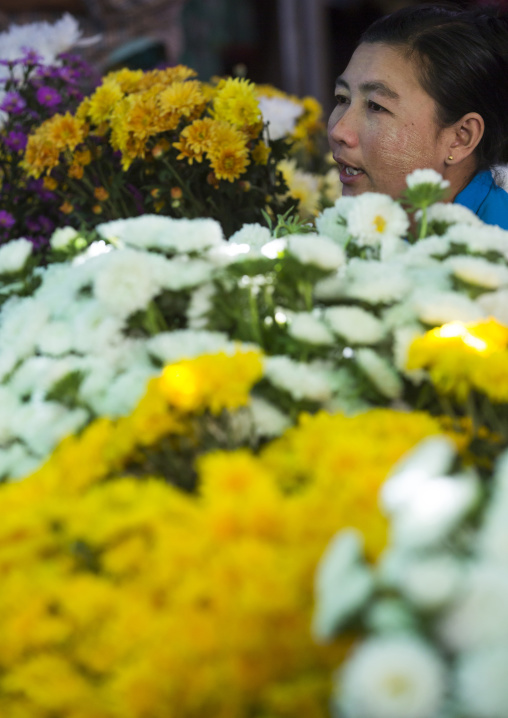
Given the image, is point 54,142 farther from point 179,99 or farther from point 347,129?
point 347,129

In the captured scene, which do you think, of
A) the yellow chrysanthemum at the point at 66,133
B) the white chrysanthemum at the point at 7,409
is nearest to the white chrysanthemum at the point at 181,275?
the white chrysanthemum at the point at 7,409

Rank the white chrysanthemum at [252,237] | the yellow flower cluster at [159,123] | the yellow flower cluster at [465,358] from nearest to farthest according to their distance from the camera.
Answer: the yellow flower cluster at [465,358] → the white chrysanthemum at [252,237] → the yellow flower cluster at [159,123]

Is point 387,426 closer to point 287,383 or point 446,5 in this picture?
point 287,383

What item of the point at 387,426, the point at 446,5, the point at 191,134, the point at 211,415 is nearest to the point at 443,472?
the point at 387,426

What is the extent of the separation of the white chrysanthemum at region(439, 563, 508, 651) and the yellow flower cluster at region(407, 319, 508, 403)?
0.92ft

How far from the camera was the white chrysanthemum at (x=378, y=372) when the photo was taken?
76 centimetres

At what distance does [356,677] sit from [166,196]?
125 centimetres

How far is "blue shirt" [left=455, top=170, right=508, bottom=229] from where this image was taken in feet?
5.28

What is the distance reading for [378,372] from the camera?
76 centimetres

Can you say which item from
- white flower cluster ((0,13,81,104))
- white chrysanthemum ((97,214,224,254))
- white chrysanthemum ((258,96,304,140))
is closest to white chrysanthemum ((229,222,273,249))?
white chrysanthemum ((97,214,224,254))

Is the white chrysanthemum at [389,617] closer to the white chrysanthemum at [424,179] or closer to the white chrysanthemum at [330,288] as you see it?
the white chrysanthemum at [330,288]

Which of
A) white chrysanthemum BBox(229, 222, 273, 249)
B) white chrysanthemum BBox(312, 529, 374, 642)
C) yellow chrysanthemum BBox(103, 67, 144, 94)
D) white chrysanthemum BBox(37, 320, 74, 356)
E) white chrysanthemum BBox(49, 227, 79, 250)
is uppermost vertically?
yellow chrysanthemum BBox(103, 67, 144, 94)

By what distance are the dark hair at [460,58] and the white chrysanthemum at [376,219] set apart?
69 centimetres

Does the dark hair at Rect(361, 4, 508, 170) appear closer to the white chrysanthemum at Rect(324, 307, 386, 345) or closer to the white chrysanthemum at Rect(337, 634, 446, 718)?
the white chrysanthemum at Rect(324, 307, 386, 345)
